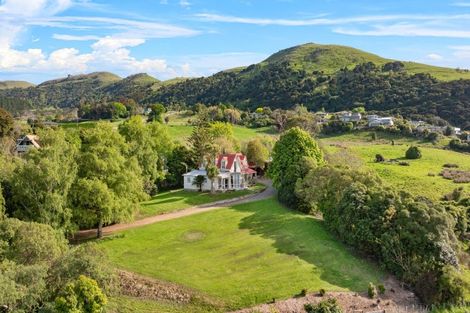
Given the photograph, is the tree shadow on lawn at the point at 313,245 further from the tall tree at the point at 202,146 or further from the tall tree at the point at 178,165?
the tall tree at the point at 178,165

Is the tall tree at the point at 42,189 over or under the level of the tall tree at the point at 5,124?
under

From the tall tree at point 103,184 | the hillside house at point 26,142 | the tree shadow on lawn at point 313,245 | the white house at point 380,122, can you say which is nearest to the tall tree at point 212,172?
the tree shadow on lawn at point 313,245

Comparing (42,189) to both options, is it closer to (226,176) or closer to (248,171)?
(226,176)

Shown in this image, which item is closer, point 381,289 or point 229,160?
point 381,289

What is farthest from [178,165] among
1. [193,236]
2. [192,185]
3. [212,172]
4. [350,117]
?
[350,117]

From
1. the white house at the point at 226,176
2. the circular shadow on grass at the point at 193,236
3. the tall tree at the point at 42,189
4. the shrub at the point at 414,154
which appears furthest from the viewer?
the shrub at the point at 414,154

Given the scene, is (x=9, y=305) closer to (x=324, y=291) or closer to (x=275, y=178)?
(x=324, y=291)
